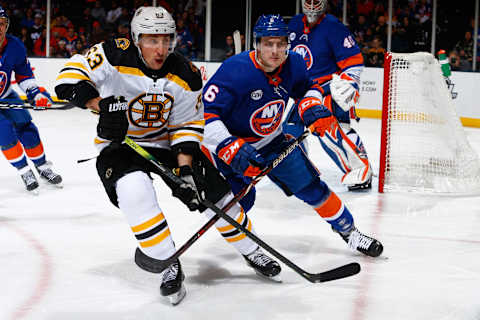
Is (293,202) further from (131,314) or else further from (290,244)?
(131,314)

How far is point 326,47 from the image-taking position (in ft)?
13.3

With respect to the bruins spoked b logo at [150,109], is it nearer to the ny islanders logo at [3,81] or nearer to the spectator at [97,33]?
the ny islanders logo at [3,81]

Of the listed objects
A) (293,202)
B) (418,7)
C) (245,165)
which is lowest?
(293,202)

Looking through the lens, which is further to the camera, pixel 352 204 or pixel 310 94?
pixel 352 204

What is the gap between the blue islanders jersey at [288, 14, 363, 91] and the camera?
3951 millimetres

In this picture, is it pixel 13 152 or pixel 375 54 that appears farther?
pixel 375 54

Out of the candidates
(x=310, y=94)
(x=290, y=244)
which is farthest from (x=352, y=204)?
(x=310, y=94)

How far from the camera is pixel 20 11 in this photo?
10.1m

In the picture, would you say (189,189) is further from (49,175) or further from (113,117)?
(49,175)

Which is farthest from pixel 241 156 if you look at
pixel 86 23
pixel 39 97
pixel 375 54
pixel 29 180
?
pixel 86 23

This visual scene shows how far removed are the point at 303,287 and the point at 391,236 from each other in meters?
0.89

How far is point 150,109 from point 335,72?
2.06 metres

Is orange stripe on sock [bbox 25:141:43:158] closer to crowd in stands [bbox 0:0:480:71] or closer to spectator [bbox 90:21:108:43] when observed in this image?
crowd in stands [bbox 0:0:480:71]

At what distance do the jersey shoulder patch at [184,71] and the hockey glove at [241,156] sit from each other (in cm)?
24
